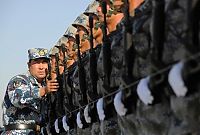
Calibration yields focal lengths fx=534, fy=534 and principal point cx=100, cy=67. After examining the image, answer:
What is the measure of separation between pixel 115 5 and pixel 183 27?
82.4 inches

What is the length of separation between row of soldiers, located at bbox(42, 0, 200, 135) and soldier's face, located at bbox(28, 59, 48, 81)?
10.2ft

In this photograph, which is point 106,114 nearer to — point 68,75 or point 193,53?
point 193,53

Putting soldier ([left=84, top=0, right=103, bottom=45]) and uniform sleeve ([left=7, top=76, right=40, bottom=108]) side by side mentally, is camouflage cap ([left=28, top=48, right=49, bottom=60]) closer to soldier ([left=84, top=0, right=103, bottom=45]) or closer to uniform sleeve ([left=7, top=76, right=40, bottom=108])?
uniform sleeve ([left=7, top=76, right=40, bottom=108])

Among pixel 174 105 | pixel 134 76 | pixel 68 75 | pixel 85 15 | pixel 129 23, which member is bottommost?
pixel 174 105

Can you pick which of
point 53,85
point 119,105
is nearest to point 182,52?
point 119,105

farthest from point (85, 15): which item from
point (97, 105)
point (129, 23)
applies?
point (129, 23)

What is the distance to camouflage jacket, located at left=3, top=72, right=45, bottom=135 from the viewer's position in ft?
22.8

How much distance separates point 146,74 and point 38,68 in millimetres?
4889

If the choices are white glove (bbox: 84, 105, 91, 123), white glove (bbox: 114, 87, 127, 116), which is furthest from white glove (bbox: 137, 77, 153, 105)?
white glove (bbox: 84, 105, 91, 123)

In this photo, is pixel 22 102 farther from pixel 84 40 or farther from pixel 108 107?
pixel 108 107

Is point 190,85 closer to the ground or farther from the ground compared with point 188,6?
closer to the ground

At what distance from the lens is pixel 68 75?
5188mm

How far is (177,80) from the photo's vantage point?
2.28 m

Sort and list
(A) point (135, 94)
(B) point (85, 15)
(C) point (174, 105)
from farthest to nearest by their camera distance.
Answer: (B) point (85, 15), (A) point (135, 94), (C) point (174, 105)
